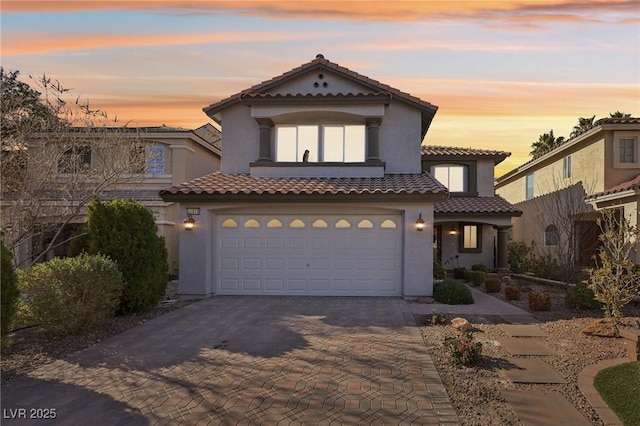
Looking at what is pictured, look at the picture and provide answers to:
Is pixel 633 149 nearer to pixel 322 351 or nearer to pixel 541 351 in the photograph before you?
pixel 541 351

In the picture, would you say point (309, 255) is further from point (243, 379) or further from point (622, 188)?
point (622, 188)

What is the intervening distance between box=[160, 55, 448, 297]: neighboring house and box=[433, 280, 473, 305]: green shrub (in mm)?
426

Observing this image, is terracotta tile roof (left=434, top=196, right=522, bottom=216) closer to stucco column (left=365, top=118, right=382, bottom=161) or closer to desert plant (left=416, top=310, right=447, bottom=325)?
stucco column (left=365, top=118, right=382, bottom=161)

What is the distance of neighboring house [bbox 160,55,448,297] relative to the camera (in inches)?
532

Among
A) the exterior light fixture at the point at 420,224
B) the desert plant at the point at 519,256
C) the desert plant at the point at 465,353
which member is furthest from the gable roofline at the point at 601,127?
the desert plant at the point at 465,353

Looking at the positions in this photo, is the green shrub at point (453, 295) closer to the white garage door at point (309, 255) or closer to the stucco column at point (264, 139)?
the white garage door at point (309, 255)

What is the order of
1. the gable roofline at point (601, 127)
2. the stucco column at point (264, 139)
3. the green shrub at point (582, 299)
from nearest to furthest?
the green shrub at point (582, 299), the stucco column at point (264, 139), the gable roofline at point (601, 127)

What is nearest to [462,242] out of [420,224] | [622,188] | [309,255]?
[622,188]

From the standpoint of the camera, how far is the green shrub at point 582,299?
37.6 ft

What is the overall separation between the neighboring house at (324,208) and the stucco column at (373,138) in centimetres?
4

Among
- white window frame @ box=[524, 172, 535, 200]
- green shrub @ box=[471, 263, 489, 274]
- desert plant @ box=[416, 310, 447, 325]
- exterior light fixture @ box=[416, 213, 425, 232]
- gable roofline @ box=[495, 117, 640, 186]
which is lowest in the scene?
desert plant @ box=[416, 310, 447, 325]

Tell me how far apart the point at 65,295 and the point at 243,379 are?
4.56 m

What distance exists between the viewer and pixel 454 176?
76.7 feet

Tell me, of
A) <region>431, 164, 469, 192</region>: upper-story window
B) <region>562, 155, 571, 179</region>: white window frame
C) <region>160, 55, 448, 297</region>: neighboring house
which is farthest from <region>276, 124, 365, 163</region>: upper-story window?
<region>562, 155, 571, 179</region>: white window frame
